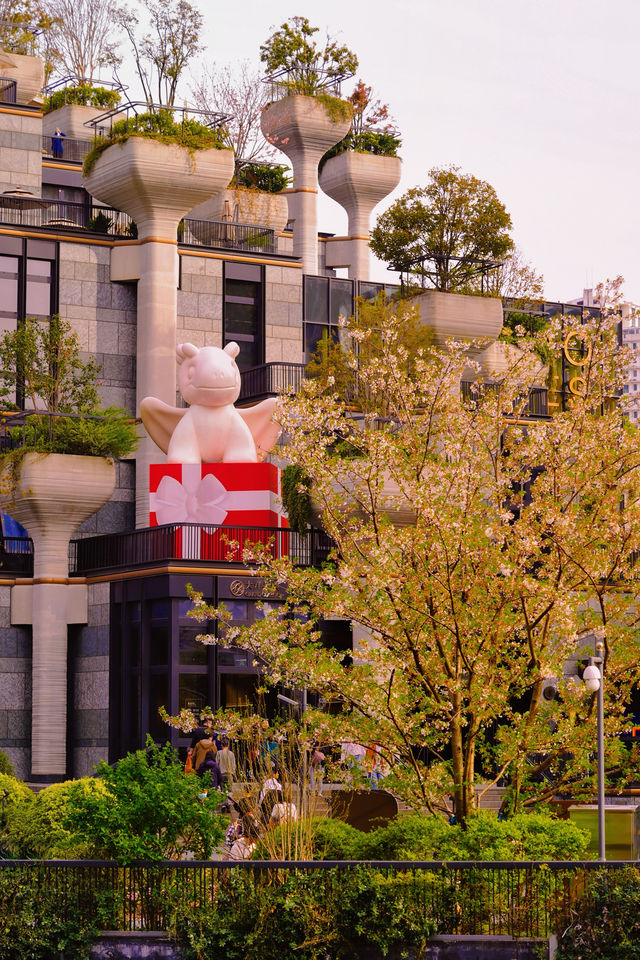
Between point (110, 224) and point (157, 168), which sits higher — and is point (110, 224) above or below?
below

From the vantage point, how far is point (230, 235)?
42.4m

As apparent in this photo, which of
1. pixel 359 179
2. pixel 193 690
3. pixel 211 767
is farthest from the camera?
pixel 359 179

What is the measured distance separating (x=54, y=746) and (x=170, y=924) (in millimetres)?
20670

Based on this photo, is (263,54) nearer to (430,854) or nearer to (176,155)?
(176,155)

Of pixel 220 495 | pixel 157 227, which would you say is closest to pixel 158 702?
pixel 220 495

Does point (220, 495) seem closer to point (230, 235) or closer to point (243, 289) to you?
point (243, 289)

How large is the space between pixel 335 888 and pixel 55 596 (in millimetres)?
21372

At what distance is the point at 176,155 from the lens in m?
38.2

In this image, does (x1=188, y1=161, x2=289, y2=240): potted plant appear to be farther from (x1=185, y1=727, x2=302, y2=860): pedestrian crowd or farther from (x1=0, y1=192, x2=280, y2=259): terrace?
(x1=185, y1=727, x2=302, y2=860): pedestrian crowd

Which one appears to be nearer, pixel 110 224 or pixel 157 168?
pixel 157 168

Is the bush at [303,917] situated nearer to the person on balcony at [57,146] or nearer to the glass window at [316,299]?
the glass window at [316,299]

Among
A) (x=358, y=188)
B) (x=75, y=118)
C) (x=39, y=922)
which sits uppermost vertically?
(x=75, y=118)

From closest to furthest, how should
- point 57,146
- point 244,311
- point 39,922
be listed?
point 39,922 → point 244,311 → point 57,146

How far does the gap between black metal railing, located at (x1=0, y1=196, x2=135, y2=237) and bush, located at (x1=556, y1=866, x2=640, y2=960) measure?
2756 cm
